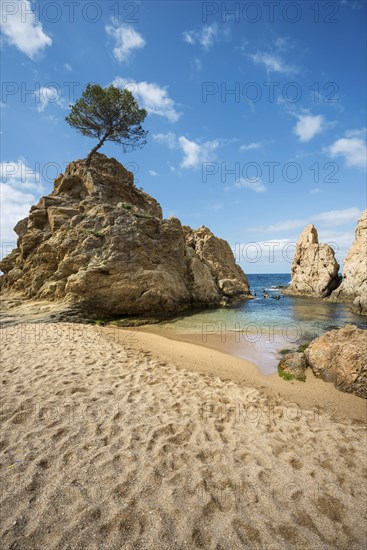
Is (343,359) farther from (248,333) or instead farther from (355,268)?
(355,268)

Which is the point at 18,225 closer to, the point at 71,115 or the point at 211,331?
the point at 71,115

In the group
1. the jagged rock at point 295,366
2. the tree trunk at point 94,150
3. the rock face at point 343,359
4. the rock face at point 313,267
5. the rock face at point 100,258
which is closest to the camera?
the rock face at point 343,359

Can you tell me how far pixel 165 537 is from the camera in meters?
3.08

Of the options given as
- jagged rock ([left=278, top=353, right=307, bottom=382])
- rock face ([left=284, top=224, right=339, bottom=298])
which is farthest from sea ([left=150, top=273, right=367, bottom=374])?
rock face ([left=284, top=224, right=339, bottom=298])

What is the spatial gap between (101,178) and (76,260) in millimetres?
12990

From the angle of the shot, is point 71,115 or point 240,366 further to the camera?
point 71,115

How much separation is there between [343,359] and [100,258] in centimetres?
1694

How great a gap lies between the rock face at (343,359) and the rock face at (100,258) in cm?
Result: 1318

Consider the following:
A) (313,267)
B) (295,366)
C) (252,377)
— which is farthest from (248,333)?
(313,267)

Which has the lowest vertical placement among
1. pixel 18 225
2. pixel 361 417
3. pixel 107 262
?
pixel 361 417

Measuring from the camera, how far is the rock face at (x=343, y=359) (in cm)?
761

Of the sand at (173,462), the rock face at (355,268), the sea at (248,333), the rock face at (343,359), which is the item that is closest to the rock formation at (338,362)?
the rock face at (343,359)

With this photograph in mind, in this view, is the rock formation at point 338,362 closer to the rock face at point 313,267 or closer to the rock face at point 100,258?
the rock face at point 100,258

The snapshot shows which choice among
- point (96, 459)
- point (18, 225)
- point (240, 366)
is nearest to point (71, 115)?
point (18, 225)
